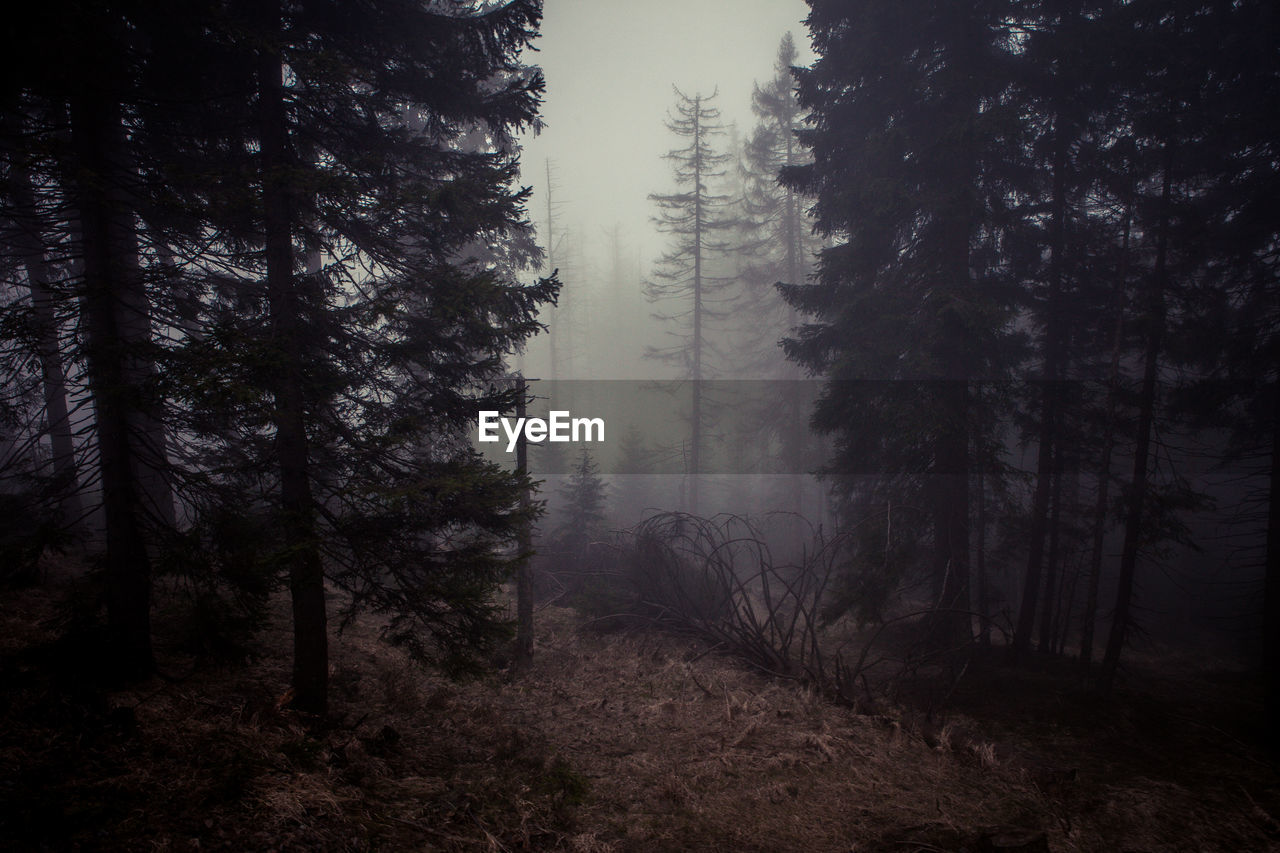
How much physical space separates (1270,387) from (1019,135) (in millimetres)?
6531

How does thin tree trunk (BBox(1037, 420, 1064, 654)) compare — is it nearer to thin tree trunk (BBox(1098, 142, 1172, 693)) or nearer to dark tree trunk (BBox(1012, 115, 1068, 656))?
dark tree trunk (BBox(1012, 115, 1068, 656))

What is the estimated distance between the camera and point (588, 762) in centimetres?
678

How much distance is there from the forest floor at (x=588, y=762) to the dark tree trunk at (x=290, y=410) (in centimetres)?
63

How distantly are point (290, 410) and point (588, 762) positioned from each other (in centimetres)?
563

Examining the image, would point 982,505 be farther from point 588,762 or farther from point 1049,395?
point 588,762

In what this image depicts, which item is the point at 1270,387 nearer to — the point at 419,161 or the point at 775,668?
the point at 775,668

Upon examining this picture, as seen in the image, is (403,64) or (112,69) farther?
(403,64)

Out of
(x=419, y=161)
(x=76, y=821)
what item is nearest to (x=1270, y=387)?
(x=419, y=161)

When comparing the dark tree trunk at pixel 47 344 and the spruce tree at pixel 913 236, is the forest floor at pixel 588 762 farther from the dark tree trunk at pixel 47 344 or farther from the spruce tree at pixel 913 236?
the spruce tree at pixel 913 236

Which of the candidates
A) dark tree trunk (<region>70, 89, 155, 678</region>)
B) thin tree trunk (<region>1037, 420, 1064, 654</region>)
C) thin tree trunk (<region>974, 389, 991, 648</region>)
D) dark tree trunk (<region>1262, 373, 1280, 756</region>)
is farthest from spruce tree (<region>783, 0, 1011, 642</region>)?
dark tree trunk (<region>70, 89, 155, 678</region>)

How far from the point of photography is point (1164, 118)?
940cm

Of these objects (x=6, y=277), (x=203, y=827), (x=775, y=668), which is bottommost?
(x=775, y=668)

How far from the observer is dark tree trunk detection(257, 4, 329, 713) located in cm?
563

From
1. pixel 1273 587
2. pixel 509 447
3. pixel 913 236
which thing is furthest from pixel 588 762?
pixel 1273 587
